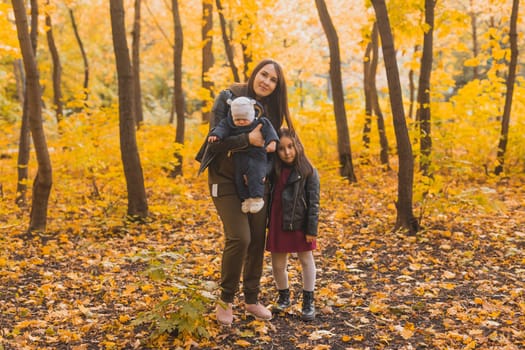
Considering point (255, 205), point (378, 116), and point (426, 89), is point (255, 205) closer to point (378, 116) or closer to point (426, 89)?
point (426, 89)

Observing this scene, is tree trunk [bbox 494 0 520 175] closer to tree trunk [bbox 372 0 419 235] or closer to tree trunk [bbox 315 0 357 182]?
tree trunk [bbox 315 0 357 182]

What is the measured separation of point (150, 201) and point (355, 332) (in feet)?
22.5

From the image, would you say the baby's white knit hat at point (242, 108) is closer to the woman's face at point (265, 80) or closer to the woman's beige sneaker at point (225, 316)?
A: the woman's face at point (265, 80)

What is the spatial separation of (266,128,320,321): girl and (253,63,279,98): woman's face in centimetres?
42

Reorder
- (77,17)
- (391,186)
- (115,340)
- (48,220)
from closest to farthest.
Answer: (115,340), (48,220), (391,186), (77,17)

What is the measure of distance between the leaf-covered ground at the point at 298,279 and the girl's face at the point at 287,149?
1.18 meters

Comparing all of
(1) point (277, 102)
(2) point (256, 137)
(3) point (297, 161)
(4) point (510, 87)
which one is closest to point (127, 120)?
(1) point (277, 102)

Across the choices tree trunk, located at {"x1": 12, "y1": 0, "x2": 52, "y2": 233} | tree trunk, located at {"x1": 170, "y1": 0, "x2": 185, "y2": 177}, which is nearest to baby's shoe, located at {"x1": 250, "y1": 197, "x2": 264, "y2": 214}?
tree trunk, located at {"x1": 12, "y1": 0, "x2": 52, "y2": 233}

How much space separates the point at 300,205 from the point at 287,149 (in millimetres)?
502

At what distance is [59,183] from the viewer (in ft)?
34.1

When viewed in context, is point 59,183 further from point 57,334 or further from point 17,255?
point 57,334

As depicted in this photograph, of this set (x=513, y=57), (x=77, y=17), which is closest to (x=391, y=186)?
(x=513, y=57)

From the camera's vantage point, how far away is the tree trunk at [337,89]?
423 inches

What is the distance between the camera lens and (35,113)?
7.32 m
